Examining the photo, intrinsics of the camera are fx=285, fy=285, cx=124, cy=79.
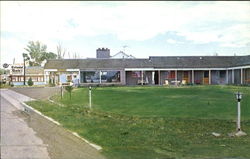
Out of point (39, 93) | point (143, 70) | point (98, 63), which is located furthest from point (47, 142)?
point (98, 63)

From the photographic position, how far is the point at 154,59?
141 feet

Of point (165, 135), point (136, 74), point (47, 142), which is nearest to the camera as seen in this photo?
point (47, 142)

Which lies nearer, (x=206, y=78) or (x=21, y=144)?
(x=21, y=144)

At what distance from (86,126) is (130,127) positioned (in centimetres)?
136

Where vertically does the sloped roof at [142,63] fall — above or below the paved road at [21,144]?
above

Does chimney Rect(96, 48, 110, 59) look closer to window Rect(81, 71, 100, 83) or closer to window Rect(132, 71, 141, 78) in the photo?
window Rect(81, 71, 100, 83)

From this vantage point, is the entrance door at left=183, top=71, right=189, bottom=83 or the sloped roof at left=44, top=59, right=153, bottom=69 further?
the sloped roof at left=44, top=59, right=153, bottom=69

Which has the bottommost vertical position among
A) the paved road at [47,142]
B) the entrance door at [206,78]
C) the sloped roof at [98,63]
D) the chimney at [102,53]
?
the paved road at [47,142]

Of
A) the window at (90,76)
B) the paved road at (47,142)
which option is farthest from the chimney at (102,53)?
the paved road at (47,142)

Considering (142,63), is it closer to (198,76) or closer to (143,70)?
(143,70)

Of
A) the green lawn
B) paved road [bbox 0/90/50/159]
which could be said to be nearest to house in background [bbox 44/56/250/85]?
the green lawn

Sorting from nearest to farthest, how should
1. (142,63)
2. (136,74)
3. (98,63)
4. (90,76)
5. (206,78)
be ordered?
(206,78) < (136,74) < (142,63) < (90,76) < (98,63)

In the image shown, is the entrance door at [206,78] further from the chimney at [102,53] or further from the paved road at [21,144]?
the paved road at [21,144]

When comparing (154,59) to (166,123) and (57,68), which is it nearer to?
(57,68)
